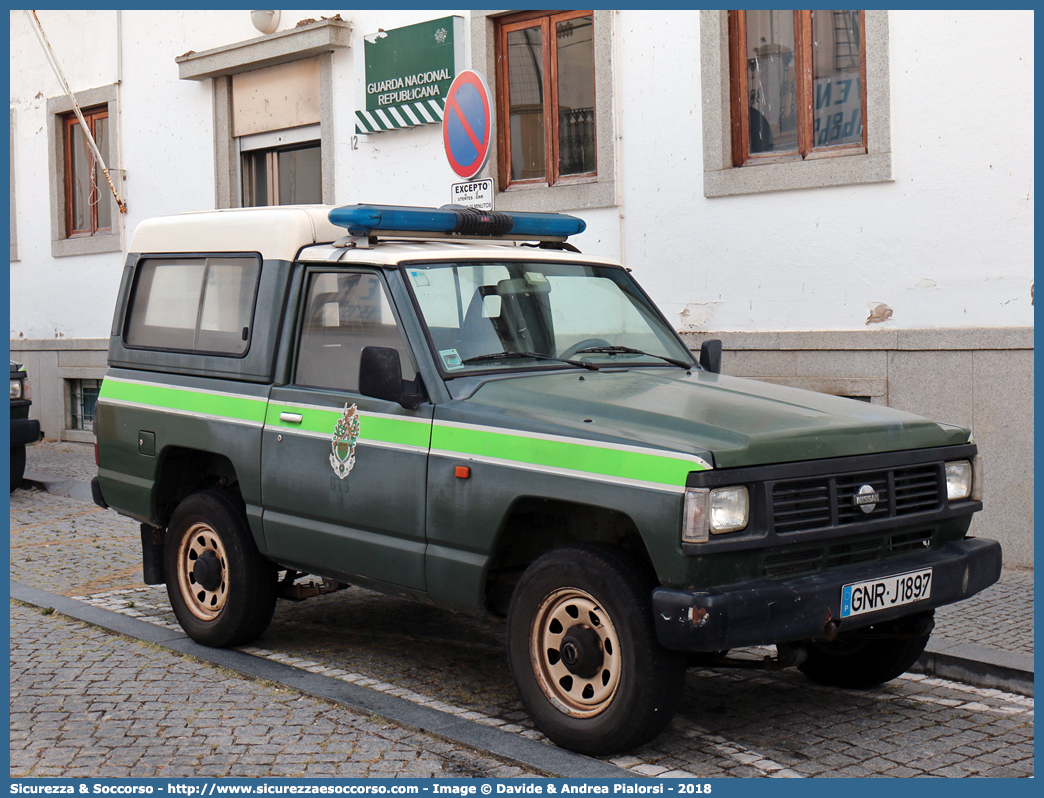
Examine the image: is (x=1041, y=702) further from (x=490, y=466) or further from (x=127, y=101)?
(x=127, y=101)

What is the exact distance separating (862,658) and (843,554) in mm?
1108

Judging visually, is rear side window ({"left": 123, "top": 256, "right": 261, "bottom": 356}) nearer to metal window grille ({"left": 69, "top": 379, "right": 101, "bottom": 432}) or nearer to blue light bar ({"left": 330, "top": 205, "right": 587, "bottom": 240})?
blue light bar ({"left": 330, "top": 205, "right": 587, "bottom": 240})

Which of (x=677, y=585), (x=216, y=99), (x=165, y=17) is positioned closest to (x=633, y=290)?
(x=677, y=585)

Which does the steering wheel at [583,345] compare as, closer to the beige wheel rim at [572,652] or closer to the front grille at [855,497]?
the beige wheel rim at [572,652]

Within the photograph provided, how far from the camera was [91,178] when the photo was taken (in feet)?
53.5

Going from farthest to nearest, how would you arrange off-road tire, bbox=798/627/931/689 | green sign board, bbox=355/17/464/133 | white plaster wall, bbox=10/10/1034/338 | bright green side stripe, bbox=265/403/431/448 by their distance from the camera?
green sign board, bbox=355/17/464/133 → white plaster wall, bbox=10/10/1034/338 → off-road tire, bbox=798/627/931/689 → bright green side stripe, bbox=265/403/431/448

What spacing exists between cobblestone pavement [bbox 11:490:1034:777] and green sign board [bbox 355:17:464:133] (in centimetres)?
569

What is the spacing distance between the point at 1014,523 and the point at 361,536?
476 cm

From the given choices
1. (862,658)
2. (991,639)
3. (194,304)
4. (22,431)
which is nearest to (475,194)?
(194,304)

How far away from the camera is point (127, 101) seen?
600 inches

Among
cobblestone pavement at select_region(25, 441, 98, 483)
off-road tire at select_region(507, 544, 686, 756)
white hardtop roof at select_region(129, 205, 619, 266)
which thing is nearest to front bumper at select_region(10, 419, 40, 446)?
cobblestone pavement at select_region(25, 441, 98, 483)

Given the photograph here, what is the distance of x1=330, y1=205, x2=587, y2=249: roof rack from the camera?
5727mm

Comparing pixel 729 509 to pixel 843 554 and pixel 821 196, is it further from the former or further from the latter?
pixel 821 196

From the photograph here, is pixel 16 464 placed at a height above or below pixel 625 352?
below
